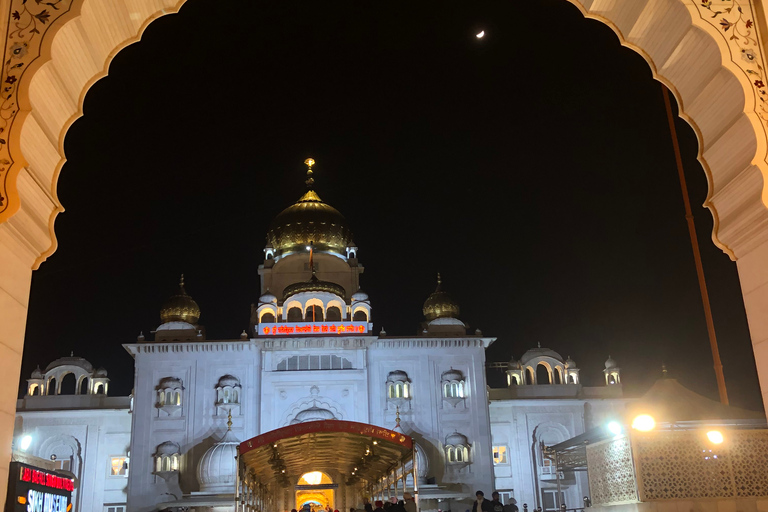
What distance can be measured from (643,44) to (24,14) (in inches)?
179

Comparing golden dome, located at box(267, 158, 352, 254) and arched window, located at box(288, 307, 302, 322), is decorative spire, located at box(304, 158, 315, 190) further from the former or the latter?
arched window, located at box(288, 307, 302, 322)

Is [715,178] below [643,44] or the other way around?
below

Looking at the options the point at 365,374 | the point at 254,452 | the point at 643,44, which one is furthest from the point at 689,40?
the point at 365,374

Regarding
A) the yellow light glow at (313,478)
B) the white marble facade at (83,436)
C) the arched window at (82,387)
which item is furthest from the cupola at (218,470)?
the arched window at (82,387)

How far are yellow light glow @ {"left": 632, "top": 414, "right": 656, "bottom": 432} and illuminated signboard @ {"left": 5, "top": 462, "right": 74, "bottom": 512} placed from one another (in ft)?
25.5

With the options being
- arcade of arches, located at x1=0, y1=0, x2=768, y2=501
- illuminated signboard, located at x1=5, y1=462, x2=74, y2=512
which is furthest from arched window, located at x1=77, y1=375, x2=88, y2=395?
arcade of arches, located at x1=0, y1=0, x2=768, y2=501

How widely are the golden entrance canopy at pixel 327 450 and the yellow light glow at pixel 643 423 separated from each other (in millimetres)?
3537

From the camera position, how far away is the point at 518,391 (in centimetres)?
3159

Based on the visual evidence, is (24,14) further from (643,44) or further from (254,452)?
(254,452)

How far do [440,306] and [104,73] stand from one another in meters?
26.6

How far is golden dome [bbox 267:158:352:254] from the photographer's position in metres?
33.5

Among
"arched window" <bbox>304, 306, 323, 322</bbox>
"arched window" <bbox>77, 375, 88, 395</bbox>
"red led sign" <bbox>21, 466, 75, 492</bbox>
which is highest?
"arched window" <bbox>304, 306, 323, 322</bbox>

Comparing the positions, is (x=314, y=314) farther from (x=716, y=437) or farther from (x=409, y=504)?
(x=716, y=437)

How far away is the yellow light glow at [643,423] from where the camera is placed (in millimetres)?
10711
